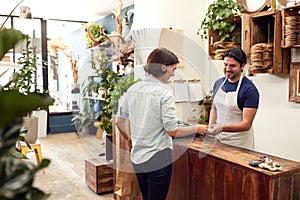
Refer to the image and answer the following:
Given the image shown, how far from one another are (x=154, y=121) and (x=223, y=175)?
54 cm

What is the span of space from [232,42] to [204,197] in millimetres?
1606

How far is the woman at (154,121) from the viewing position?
1.77 metres

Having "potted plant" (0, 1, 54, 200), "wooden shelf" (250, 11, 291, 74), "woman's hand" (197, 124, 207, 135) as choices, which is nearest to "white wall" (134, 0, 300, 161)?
"wooden shelf" (250, 11, 291, 74)

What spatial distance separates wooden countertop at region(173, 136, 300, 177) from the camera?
1.68 m

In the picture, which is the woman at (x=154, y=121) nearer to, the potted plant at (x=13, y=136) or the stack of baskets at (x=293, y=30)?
the stack of baskets at (x=293, y=30)

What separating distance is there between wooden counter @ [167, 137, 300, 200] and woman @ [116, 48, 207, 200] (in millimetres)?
254

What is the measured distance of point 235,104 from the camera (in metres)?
2.31

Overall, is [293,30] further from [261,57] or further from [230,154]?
[230,154]

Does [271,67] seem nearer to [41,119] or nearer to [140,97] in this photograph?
[140,97]

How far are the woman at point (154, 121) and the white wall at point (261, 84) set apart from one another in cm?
122

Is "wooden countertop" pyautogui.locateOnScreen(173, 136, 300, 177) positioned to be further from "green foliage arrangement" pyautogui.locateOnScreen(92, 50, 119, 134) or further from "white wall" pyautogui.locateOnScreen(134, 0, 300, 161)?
"green foliage arrangement" pyautogui.locateOnScreen(92, 50, 119, 134)

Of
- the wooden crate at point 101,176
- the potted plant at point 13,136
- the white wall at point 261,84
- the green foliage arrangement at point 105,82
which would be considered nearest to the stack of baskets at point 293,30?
the white wall at point 261,84

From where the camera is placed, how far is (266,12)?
2664 millimetres

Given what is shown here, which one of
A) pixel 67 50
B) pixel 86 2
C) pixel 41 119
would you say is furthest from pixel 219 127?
pixel 67 50
